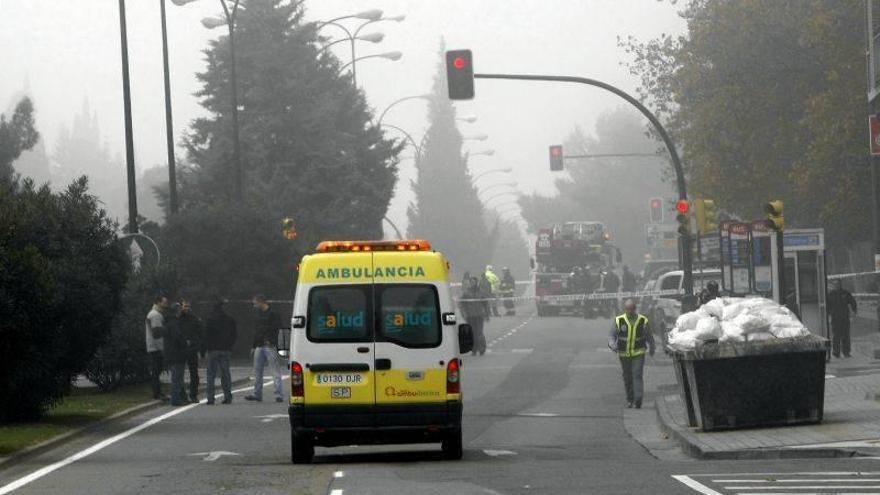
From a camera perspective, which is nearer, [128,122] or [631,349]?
[631,349]

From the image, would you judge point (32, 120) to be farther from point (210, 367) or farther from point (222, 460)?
point (222, 460)

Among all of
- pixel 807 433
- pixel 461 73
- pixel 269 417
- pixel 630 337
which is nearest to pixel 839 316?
pixel 461 73

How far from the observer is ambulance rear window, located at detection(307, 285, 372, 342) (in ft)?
64.5

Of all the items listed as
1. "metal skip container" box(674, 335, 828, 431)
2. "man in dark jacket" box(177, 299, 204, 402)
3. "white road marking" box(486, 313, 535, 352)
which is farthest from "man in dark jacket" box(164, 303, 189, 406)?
"white road marking" box(486, 313, 535, 352)

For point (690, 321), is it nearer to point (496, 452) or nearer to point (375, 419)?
point (496, 452)

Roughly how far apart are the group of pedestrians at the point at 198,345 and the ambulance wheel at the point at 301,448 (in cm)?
1076

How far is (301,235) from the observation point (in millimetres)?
57188

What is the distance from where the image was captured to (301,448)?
64.9ft

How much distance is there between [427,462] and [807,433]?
409 cm

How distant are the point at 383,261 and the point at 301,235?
37.6 m

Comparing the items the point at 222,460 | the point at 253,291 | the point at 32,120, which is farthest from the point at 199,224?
the point at 222,460

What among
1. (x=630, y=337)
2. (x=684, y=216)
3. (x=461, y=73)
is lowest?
(x=630, y=337)

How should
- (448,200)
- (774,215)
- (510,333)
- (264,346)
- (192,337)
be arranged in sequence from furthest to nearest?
(448,200) → (510,333) → (264,346) → (192,337) → (774,215)

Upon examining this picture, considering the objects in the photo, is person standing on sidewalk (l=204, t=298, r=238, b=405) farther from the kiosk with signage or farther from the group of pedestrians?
the kiosk with signage
